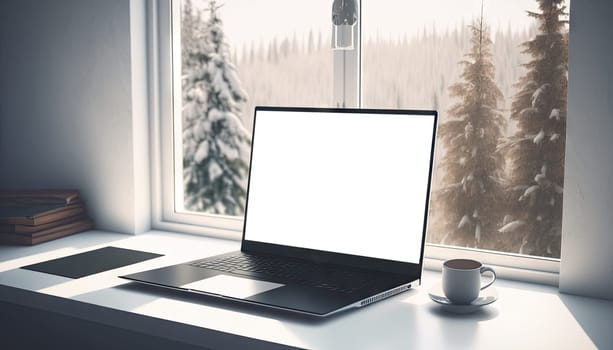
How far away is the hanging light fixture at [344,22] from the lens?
5.29ft

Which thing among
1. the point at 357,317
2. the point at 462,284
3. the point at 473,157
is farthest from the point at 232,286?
the point at 473,157

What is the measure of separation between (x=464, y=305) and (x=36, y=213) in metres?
1.15

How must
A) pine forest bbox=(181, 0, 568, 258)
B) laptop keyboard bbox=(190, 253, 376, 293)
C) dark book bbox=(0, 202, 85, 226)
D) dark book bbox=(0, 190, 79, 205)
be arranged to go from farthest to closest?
dark book bbox=(0, 190, 79, 205) < dark book bbox=(0, 202, 85, 226) < pine forest bbox=(181, 0, 568, 258) < laptop keyboard bbox=(190, 253, 376, 293)

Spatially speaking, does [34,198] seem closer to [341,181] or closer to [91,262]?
[91,262]

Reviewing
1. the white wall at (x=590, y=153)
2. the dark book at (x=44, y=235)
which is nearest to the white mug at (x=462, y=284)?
the white wall at (x=590, y=153)

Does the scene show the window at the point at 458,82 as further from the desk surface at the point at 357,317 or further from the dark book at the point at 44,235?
the dark book at the point at 44,235

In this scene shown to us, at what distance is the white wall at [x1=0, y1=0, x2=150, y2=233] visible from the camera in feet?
6.62

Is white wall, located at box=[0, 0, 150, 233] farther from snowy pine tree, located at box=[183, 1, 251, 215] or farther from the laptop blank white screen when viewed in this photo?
the laptop blank white screen

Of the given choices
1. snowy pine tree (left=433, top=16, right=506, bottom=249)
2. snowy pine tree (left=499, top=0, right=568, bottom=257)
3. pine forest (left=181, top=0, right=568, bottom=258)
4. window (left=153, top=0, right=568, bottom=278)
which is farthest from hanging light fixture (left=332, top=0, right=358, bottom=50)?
snowy pine tree (left=499, top=0, right=568, bottom=257)

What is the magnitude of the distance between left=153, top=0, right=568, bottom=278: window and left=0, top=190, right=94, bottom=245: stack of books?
34 centimetres

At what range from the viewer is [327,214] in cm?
158

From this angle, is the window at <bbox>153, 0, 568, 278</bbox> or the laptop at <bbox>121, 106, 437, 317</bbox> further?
the window at <bbox>153, 0, 568, 278</bbox>

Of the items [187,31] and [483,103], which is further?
[187,31]

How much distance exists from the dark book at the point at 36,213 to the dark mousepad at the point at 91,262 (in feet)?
0.63
